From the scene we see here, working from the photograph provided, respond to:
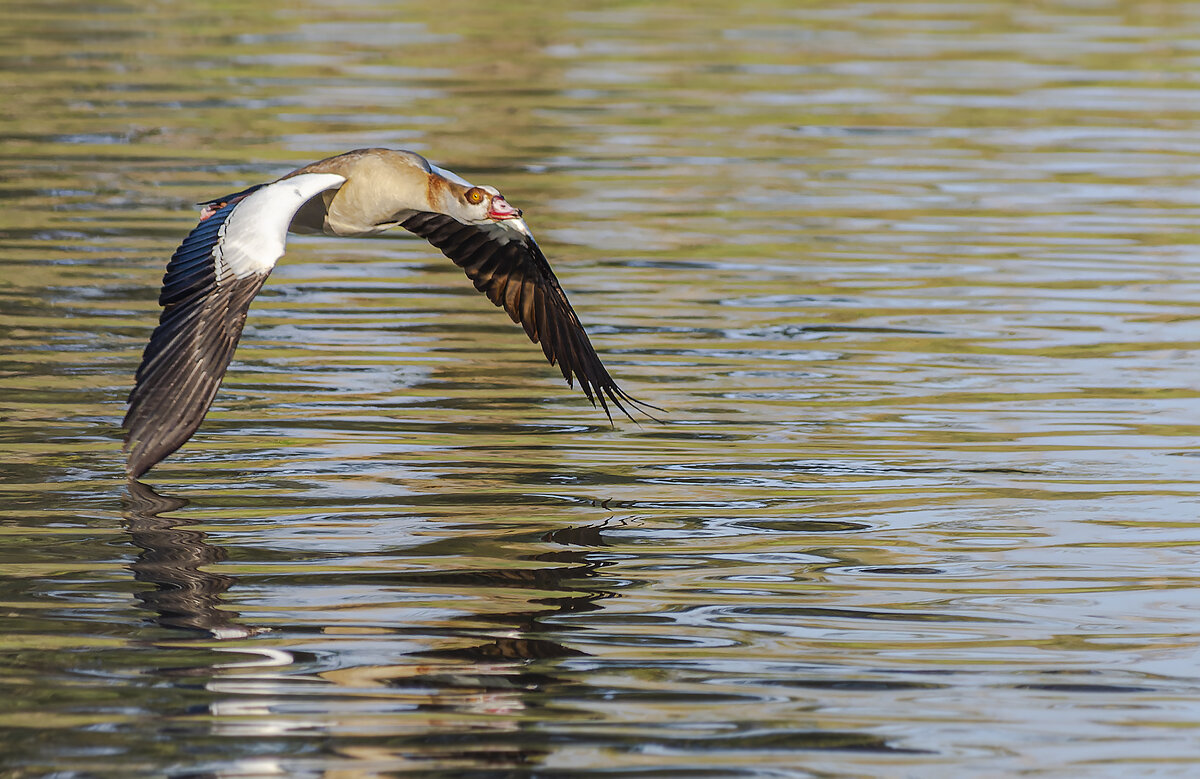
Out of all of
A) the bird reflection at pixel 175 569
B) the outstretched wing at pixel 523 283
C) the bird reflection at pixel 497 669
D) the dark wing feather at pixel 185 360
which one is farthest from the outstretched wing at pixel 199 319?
the outstretched wing at pixel 523 283

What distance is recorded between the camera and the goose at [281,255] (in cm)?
689

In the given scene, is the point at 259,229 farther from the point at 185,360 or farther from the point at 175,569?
the point at 175,569

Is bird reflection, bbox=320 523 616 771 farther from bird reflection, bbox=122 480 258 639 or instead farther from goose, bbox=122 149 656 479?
goose, bbox=122 149 656 479

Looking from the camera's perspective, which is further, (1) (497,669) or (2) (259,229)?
(2) (259,229)

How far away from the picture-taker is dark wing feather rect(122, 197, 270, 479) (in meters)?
6.83

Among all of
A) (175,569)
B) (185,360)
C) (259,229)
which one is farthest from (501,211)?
(175,569)

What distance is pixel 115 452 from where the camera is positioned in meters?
8.12

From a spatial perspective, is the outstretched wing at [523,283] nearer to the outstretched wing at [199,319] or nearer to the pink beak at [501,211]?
the pink beak at [501,211]

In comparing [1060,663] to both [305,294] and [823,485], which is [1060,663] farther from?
[305,294]

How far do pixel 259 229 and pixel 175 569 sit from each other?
4.38 ft

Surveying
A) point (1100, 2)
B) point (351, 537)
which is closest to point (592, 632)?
point (351, 537)

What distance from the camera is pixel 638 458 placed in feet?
27.5

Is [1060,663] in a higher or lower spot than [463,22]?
lower

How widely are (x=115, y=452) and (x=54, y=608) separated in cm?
182
